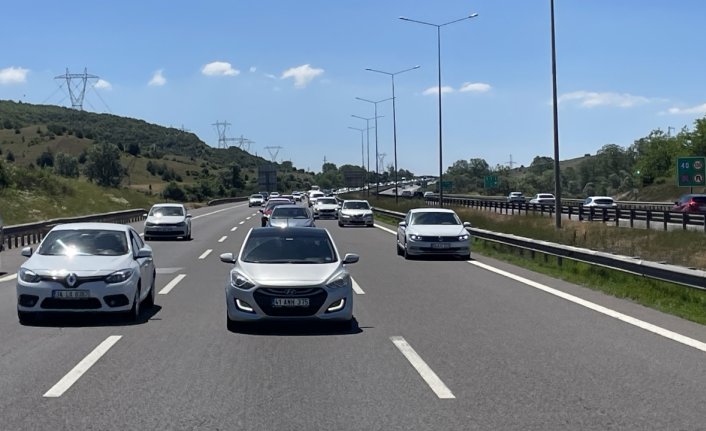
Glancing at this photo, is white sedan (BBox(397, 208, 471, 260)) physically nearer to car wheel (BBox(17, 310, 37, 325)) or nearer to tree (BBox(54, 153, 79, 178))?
car wheel (BBox(17, 310, 37, 325))

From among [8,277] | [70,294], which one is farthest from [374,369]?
[8,277]

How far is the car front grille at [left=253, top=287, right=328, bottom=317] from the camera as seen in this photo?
10.2 meters

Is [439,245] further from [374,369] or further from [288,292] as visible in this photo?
[374,369]

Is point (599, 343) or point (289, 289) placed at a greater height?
point (289, 289)

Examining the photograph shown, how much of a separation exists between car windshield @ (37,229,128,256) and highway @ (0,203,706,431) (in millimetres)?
1041

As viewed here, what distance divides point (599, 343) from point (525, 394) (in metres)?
3.07

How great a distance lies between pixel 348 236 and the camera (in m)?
35.5

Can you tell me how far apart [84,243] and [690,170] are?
55.3 metres

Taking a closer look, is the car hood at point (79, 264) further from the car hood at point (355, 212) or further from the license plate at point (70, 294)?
the car hood at point (355, 212)

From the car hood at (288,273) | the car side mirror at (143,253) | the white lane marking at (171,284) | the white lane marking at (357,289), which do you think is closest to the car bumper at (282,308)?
the car hood at (288,273)

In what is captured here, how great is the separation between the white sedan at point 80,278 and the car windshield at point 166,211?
21.4 m

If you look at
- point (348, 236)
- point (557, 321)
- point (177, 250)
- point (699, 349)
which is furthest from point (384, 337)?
point (348, 236)

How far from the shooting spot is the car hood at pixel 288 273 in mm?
10281

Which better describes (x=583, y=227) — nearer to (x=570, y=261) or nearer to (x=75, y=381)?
(x=570, y=261)
